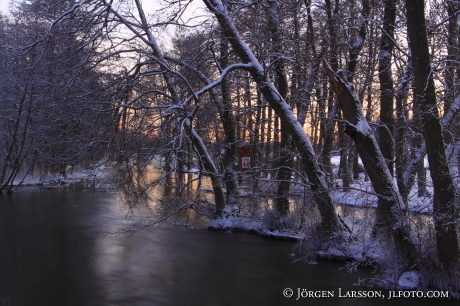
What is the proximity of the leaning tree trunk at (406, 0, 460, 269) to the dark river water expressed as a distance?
3.84ft

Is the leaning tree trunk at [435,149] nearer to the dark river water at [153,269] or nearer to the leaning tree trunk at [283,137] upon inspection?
the dark river water at [153,269]

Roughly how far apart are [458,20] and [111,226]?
13507 millimetres

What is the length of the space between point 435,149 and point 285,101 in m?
6.53

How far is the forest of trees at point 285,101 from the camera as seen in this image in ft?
29.4

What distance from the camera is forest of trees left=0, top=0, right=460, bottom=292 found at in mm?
8969

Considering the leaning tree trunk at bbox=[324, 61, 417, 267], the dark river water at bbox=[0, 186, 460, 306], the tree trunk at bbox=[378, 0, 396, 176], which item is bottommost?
the dark river water at bbox=[0, 186, 460, 306]

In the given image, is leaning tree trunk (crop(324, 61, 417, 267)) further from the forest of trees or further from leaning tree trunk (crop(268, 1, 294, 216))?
leaning tree trunk (crop(268, 1, 294, 216))

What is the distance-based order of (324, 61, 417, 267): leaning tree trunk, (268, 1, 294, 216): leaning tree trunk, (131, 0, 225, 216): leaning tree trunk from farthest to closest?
(131, 0, 225, 216): leaning tree trunk
(268, 1, 294, 216): leaning tree trunk
(324, 61, 417, 267): leaning tree trunk

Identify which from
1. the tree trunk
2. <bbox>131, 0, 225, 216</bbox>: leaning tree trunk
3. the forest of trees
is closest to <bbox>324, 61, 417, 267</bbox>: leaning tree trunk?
the forest of trees

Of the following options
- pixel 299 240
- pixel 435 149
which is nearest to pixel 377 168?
pixel 435 149

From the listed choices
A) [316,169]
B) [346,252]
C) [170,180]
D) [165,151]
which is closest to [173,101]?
[170,180]

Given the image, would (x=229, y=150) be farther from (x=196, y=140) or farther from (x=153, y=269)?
(x=153, y=269)

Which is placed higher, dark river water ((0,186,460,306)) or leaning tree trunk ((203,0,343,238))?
leaning tree trunk ((203,0,343,238))

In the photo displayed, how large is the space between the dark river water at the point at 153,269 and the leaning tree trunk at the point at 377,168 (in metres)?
1.18
